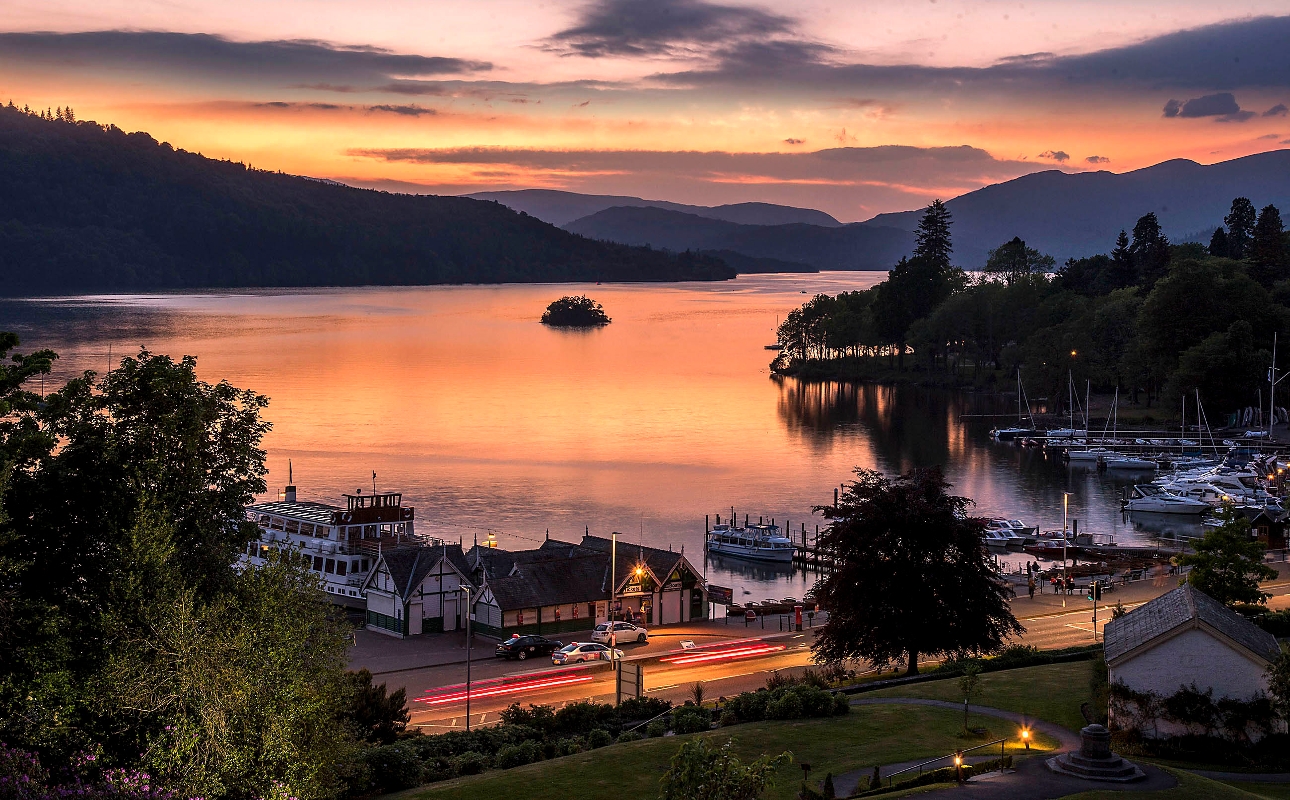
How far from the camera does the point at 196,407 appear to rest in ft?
84.1

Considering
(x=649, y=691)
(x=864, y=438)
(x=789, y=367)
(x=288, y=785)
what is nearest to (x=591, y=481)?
(x=864, y=438)

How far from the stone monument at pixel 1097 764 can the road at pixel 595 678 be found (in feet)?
52.0

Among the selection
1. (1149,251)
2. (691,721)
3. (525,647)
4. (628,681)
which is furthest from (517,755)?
(1149,251)

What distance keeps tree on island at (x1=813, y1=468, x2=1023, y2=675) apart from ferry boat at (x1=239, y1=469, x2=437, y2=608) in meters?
23.6

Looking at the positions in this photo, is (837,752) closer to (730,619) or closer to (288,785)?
(288,785)

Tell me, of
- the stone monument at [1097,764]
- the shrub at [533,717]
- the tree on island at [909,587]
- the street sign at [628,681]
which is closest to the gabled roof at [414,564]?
the shrub at [533,717]

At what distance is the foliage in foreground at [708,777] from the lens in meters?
18.0

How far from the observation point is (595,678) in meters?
44.3

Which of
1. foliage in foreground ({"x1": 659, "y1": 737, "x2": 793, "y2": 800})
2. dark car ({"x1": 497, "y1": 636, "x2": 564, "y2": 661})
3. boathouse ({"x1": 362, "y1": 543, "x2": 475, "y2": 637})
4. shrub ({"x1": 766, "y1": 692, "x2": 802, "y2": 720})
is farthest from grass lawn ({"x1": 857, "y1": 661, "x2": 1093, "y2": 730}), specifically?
boathouse ({"x1": 362, "y1": 543, "x2": 475, "y2": 637})

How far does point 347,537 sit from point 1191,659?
132ft

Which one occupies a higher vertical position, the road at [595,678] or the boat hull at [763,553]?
the road at [595,678]

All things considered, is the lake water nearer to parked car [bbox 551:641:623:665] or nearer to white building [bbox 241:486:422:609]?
white building [bbox 241:486:422:609]

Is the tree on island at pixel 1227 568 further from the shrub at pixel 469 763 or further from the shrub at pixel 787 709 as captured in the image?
the shrub at pixel 469 763

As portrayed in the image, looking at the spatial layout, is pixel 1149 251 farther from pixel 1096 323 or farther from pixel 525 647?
pixel 525 647
